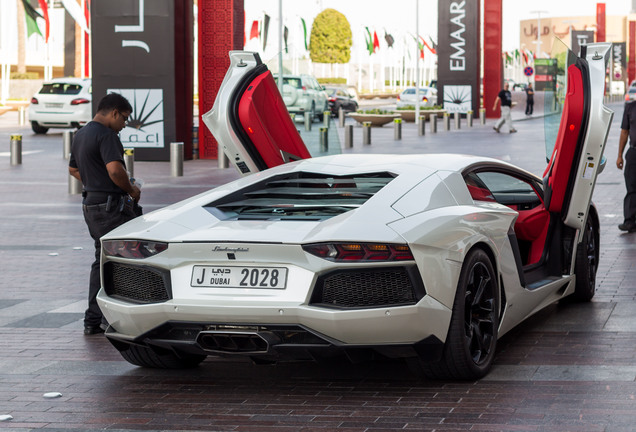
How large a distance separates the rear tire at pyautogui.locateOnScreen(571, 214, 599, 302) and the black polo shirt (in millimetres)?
3300

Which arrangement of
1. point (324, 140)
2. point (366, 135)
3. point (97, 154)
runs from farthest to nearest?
point (366, 135), point (324, 140), point (97, 154)

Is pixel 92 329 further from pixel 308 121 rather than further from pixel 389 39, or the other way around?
pixel 389 39

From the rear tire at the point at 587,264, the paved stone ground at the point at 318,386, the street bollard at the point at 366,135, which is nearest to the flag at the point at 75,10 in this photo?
the street bollard at the point at 366,135

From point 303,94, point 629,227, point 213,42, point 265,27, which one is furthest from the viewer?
point 265,27

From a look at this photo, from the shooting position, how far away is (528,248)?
7562 millimetres

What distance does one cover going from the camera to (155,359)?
20.5 ft

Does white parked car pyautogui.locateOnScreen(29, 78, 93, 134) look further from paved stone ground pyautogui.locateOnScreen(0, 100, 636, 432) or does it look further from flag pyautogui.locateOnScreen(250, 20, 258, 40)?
flag pyautogui.locateOnScreen(250, 20, 258, 40)

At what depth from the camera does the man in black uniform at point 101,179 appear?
726cm

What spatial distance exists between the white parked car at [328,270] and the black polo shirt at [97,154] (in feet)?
3.44

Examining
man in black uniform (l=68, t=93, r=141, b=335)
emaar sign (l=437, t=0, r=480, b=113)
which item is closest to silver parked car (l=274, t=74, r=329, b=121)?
emaar sign (l=437, t=0, r=480, b=113)

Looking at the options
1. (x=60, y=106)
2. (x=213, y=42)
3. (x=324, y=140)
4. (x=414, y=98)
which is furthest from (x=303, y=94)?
(x=324, y=140)

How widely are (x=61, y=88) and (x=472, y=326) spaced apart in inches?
1198

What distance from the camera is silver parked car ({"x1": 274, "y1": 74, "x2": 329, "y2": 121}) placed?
4081 centimetres

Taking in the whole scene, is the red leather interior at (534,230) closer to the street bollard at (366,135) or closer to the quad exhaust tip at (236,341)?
the quad exhaust tip at (236,341)
